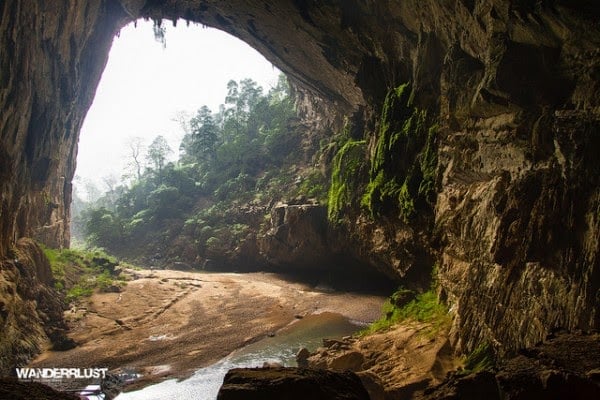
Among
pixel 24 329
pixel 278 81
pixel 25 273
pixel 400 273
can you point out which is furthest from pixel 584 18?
pixel 278 81

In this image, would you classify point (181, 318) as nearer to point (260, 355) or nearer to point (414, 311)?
point (260, 355)

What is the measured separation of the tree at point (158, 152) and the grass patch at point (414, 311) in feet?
132

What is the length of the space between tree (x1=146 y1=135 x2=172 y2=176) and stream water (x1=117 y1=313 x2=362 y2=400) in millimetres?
37313

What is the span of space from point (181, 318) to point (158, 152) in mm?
35824

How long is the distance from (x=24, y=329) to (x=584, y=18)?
17.3m

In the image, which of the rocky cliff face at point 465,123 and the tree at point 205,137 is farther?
the tree at point 205,137

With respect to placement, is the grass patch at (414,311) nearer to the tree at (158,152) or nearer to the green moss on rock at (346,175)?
the green moss on rock at (346,175)

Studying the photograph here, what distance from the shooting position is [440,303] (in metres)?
11.6

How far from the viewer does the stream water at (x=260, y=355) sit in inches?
396

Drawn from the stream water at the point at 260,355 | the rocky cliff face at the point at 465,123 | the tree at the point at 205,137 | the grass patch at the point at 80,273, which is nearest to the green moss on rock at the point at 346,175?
the rocky cliff face at the point at 465,123

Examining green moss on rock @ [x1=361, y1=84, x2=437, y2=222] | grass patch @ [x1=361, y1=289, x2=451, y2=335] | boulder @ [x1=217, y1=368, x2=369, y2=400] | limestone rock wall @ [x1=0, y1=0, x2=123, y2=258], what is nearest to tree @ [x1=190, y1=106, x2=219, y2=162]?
limestone rock wall @ [x1=0, y1=0, x2=123, y2=258]

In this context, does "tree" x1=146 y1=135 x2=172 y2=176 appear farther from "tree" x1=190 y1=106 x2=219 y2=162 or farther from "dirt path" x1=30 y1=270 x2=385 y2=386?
"dirt path" x1=30 y1=270 x2=385 y2=386

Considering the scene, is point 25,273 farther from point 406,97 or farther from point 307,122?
point 307,122

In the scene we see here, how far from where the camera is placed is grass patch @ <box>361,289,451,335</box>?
11008 mm
